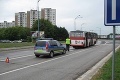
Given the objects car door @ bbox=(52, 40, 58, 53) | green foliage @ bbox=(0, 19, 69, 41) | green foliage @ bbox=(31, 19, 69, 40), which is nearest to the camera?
car door @ bbox=(52, 40, 58, 53)

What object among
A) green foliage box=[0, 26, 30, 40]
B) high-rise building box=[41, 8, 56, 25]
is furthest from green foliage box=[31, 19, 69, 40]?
high-rise building box=[41, 8, 56, 25]

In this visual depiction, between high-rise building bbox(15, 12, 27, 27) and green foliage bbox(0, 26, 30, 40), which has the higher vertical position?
high-rise building bbox(15, 12, 27, 27)

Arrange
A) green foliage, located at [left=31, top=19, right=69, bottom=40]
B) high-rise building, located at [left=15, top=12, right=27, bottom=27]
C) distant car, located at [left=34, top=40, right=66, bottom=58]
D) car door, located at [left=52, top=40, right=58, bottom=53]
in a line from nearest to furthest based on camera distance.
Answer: distant car, located at [left=34, top=40, right=66, bottom=58]
car door, located at [left=52, top=40, right=58, bottom=53]
green foliage, located at [left=31, top=19, right=69, bottom=40]
high-rise building, located at [left=15, top=12, right=27, bottom=27]

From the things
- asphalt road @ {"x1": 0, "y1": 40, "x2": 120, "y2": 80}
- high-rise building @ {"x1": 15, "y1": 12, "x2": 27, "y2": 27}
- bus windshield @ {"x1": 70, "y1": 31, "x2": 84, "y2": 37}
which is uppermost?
high-rise building @ {"x1": 15, "y1": 12, "x2": 27, "y2": 27}

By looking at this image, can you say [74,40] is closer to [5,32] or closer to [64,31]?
[64,31]

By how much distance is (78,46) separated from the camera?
38.8m

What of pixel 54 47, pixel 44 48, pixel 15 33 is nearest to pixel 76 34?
pixel 54 47

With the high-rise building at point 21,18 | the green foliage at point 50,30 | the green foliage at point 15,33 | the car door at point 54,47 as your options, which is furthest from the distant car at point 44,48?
the high-rise building at point 21,18

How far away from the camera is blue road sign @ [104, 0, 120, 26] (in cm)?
469

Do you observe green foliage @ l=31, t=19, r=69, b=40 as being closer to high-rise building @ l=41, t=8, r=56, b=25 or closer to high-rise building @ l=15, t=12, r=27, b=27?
high-rise building @ l=41, t=8, r=56, b=25

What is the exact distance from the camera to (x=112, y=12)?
4750 millimetres

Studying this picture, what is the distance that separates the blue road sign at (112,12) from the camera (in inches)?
185

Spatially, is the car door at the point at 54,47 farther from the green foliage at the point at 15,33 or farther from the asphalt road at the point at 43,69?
the green foliage at the point at 15,33

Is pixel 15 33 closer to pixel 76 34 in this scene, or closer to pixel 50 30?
pixel 50 30
